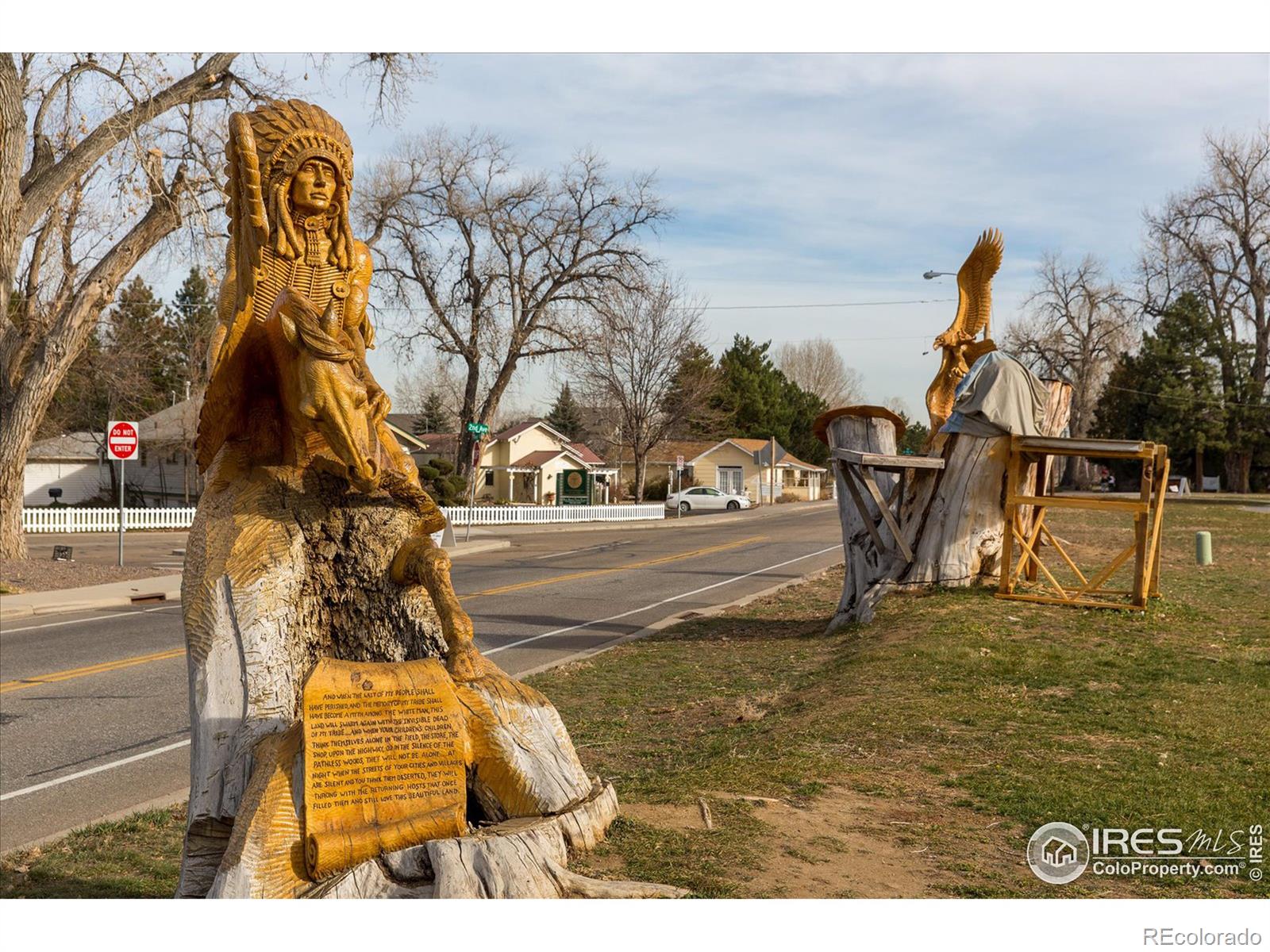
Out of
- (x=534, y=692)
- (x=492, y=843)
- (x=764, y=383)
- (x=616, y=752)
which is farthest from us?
(x=764, y=383)

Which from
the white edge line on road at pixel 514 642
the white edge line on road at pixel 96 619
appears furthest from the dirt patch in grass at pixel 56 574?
the white edge line on road at pixel 514 642

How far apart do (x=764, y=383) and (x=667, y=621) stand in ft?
181

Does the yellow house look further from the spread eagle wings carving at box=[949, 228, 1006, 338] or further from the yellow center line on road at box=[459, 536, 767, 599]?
the spread eagle wings carving at box=[949, 228, 1006, 338]

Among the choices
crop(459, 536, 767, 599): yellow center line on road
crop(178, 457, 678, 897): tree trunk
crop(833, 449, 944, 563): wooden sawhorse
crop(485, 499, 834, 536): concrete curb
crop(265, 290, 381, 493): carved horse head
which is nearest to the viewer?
crop(178, 457, 678, 897): tree trunk

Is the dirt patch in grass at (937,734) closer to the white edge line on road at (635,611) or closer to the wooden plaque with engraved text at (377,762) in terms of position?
the wooden plaque with engraved text at (377,762)

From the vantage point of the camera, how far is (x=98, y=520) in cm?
3244

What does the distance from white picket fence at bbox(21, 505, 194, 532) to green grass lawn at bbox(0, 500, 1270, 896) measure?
25.2 m

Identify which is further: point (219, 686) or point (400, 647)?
point (400, 647)

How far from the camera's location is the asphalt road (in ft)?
24.3

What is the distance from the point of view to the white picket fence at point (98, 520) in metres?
31.6

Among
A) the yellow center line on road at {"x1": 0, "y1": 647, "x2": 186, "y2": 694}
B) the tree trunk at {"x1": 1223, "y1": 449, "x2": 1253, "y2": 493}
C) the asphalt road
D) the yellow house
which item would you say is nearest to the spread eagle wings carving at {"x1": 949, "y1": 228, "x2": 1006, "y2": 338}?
the asphalt road

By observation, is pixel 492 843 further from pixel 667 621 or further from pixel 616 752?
pixel 667 621

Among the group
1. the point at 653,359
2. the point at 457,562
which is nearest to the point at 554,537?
the point at 457,562

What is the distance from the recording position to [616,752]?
25.3 ft
